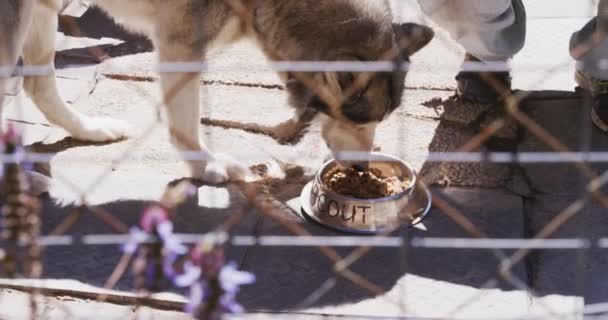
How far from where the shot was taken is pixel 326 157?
11.9 feet

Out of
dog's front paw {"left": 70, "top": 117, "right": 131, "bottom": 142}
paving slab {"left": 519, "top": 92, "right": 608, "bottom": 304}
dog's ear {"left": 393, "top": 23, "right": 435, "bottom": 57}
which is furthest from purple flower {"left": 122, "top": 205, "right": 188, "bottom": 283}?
dog's front paw {"left": 70, "top": 117, "right": 131, "bottom": 142}

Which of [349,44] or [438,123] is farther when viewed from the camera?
[438,123]

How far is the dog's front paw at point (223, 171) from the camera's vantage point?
133 inches

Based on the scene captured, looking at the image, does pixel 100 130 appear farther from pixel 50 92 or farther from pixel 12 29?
pixel 12 29

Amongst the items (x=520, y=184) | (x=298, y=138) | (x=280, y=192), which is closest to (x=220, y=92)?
(x=298, y=138)

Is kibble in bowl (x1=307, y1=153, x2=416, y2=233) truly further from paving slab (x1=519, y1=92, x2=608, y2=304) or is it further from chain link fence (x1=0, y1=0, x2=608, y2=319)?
paving slab (x1=519, y1=92, x2=608, y2=304)

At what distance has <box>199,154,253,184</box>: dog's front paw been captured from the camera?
3.38 m

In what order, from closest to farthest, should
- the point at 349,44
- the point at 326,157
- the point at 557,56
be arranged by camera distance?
the point at 349,44 < the point at 326,157 < the point at 557,56

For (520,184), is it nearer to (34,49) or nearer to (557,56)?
(557,56)

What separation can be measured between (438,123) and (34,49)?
182cm

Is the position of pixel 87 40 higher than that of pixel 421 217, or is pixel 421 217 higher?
pixel 87 40

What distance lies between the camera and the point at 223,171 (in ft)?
11.1

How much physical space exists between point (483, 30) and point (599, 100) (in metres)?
0.61

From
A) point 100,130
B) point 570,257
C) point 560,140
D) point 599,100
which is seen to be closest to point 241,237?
point 100,130
